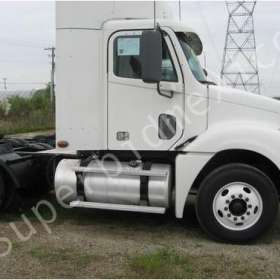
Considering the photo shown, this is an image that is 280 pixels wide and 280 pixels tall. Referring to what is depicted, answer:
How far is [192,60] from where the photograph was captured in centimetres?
607

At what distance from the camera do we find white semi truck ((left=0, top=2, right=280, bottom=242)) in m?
5.50

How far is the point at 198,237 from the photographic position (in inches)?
230

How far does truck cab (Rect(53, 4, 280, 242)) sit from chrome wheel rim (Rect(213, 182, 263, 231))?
1 cm

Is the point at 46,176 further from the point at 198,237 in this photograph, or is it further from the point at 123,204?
the point at 198,237

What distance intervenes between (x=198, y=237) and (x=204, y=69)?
231 centimetres

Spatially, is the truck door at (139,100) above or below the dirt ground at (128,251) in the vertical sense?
above

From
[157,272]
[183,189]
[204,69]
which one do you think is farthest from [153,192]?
[204,69]

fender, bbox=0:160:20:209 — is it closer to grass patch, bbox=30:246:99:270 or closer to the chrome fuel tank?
the chrome fuel tank

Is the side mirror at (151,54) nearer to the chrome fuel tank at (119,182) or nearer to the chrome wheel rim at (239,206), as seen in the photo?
the chrome fuel tank at (119,182)

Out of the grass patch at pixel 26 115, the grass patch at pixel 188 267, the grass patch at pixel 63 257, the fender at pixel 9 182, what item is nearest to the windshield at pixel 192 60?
the grass patch at pixel 188 267

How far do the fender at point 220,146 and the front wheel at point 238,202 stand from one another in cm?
22

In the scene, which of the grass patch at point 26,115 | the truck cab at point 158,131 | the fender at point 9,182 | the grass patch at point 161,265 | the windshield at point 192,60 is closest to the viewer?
the grass patch at point 161,265

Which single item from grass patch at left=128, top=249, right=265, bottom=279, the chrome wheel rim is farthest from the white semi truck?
grass patch at left=128, top=249, right=265, bottom=279

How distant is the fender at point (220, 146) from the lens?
17.7 ft
